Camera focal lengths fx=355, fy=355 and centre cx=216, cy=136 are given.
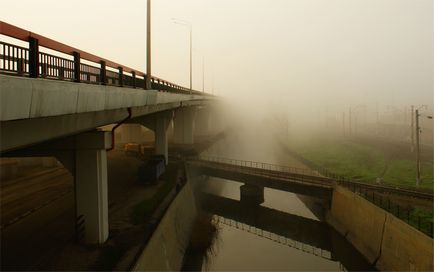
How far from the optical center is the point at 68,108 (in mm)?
9203

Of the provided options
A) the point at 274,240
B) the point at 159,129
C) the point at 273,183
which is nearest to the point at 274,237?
the point at 274,240

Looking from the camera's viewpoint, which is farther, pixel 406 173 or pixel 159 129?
pixel 406 173

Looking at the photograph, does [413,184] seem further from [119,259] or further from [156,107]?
[119,259]

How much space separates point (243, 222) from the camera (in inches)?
1341

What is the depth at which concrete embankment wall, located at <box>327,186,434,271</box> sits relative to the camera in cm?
1891

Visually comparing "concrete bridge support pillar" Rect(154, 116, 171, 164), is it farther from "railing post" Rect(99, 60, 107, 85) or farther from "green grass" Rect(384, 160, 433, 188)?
"railing post" Rect(99, 60, 107, 85)

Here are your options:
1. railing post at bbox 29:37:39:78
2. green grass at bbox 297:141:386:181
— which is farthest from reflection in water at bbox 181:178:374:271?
railing post at bbox 29:37:39:78

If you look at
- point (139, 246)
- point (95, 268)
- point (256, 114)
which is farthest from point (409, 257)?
point (256, 114)

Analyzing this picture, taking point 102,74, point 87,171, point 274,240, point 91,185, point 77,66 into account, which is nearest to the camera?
point 77,66

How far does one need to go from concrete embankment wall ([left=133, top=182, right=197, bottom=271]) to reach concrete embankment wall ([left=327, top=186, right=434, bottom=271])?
41.8 ft

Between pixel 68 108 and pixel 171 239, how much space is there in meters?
15.5

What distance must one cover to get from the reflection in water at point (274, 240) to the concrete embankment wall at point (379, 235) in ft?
3.06

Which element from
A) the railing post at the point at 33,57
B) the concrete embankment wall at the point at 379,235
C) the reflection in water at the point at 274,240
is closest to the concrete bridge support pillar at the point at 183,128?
the reflection in water at the point at 274,240

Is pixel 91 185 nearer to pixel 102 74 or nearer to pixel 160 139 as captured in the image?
pixel 102 74
